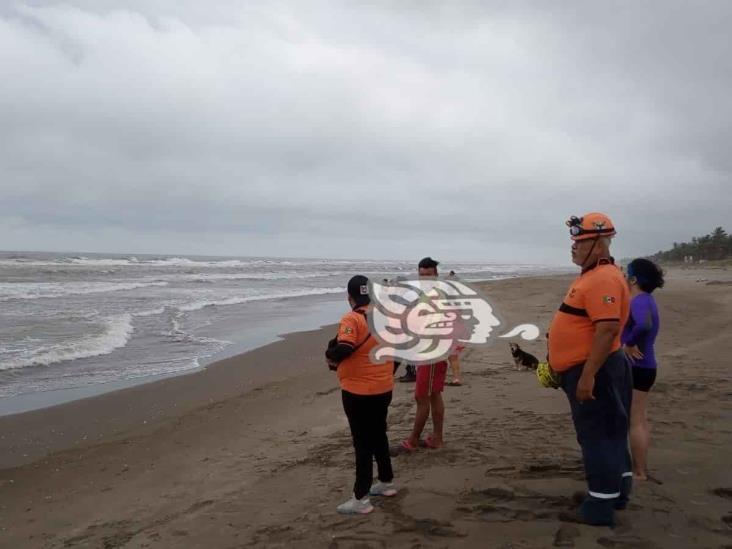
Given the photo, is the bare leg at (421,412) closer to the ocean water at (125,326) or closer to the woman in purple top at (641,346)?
the woman in purple top at (641,346)

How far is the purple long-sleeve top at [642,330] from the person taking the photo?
3963 millimetres

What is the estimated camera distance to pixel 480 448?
16.4 feet

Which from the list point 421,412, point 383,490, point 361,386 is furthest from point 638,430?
point 361,386

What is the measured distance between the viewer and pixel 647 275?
4.02m

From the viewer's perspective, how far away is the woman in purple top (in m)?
3.97

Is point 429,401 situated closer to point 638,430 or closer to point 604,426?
point 638,430

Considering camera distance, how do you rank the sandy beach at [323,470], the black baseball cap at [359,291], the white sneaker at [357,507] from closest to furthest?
the sandy beach at [323,470] → the white sneaker at [357,507] → the black baseball cap at [359,291]

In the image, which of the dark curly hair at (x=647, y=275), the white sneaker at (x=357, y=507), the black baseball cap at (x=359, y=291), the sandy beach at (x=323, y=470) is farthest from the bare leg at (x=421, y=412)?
the dark curly hair at (x=647, y=275)

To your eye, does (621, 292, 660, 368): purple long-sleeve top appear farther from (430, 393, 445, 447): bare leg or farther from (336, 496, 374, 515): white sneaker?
(336, 496, 374, 515): white sneaker

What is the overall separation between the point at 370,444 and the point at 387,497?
1.43ft

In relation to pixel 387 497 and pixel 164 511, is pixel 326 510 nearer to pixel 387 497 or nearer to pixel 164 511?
pixel 387 497

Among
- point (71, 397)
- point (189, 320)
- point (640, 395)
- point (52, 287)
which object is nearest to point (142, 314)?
point (189, 320)

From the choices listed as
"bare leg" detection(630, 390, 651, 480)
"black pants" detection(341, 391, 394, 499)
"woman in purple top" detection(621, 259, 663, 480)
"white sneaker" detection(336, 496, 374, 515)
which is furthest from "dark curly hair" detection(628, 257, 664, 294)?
"white sneaker" detection(336, 496, 374, 515)

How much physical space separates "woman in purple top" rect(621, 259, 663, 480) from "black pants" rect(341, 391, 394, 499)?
1.87 meters
